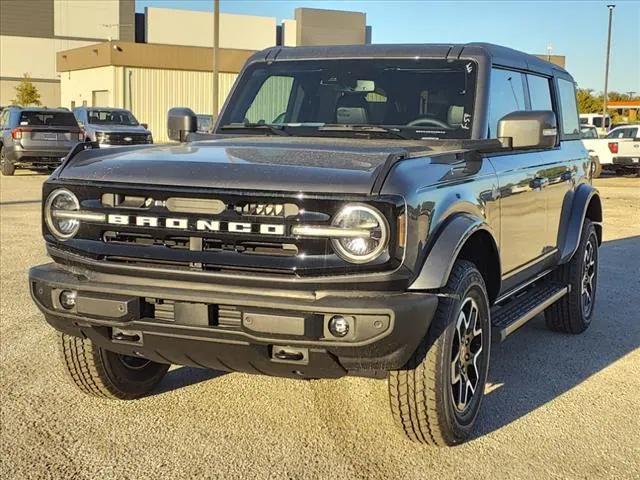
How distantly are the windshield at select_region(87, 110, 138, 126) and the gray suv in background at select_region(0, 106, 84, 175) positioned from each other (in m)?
2.92

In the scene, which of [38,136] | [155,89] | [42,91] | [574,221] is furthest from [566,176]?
[42,91]

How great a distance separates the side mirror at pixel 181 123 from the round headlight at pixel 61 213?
1700mm

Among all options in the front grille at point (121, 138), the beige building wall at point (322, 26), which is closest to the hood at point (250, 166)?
the front grille at point (121, 138)

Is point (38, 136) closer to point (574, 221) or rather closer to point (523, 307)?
point (574, 221)

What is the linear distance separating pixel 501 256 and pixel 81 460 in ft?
7.94

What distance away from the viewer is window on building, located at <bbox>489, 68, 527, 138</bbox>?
4.81 meters

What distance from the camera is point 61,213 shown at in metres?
3.67

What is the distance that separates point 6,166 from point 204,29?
5369 cm

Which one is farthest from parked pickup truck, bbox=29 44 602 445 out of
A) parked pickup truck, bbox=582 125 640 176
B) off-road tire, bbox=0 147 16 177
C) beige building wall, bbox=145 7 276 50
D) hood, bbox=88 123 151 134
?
beige building wall, bbox=145 7 276 50

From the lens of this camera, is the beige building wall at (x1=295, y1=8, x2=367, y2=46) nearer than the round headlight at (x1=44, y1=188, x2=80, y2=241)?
No

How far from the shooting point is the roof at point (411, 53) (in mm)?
4914

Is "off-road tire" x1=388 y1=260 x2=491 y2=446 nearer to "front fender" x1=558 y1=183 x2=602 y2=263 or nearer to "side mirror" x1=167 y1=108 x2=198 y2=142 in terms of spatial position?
"front fender" x1=558 y1=183 x2=602 y2=263

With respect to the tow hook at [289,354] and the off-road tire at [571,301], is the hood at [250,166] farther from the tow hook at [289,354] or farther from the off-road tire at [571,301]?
the off-road tire at [571,301]

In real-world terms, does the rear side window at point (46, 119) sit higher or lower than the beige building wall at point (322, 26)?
lower
